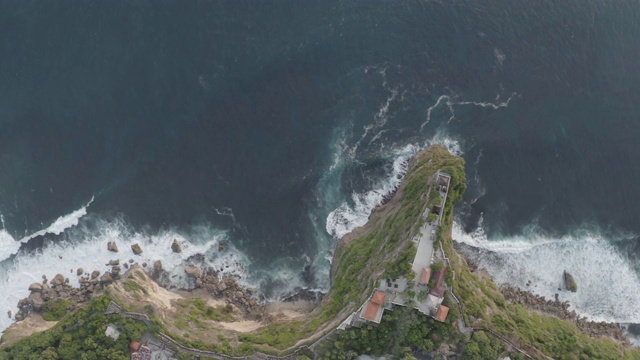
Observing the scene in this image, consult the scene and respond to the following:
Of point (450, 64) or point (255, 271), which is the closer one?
point (255, 271)

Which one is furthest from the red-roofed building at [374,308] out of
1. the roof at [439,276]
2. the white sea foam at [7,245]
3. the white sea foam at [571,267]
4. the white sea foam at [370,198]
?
the white sea foam at [7,245]

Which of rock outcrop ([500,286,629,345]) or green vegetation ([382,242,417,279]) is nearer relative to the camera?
green vegetation ([382,242,417,279])

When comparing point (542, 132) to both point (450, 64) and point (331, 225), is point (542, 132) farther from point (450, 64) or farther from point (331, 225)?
point (331, 225)

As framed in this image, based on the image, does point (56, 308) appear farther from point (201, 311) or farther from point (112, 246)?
point (201, 311)

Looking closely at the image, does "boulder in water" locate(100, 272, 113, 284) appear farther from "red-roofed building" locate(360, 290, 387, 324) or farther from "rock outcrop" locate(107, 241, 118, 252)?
"red-roofed building" locate(360, 290, 387, 324)

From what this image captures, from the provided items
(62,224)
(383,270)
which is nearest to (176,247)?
(62,224)

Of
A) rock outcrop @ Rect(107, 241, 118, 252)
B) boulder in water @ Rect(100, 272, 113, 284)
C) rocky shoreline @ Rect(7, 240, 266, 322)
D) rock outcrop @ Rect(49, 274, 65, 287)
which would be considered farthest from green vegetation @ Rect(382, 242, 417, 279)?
rock outcrop @ Rect(49, 274, 65, 287)

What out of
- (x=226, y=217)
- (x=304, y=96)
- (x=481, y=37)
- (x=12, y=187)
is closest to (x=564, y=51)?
(x=481, y=37)
